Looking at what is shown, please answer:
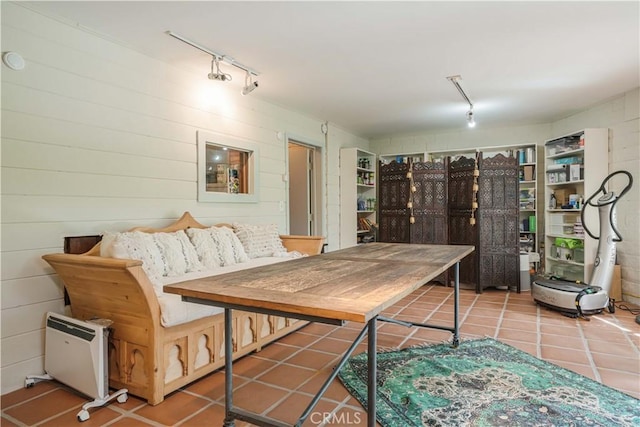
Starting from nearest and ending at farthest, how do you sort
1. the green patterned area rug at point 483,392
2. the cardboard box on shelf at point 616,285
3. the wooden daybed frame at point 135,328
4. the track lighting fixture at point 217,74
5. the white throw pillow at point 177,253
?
1. the green patterned area rug at point 483,392
2. the wooden daybed frame at point 135,328
3. the white throw pillow at point 177,253
4. the track lighting fixture at point 217,74
5. the cardboard box on shelf at point 616,285

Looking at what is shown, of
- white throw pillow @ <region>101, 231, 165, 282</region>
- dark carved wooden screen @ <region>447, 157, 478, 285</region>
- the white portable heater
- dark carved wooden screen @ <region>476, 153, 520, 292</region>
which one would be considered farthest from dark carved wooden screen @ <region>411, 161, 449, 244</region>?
the white portable heater

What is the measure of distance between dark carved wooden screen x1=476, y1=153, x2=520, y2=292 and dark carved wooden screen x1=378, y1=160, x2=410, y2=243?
44.0 inches

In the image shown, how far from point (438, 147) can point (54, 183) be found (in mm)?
5936

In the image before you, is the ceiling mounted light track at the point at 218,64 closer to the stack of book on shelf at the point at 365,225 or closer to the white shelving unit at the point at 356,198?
the white shelving unit at the point at 356,198

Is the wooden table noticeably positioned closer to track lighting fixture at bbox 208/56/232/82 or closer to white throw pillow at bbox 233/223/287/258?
white throw pillow at bbox 233/223/287/258

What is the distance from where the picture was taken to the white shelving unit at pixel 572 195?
15.7 ft

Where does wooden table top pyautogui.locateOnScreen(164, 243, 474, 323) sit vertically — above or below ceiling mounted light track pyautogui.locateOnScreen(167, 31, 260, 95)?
below

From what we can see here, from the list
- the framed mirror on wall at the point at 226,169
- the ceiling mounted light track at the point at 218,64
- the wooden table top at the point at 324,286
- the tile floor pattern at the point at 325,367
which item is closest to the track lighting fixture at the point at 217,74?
the ceiling mounted light track at the point at 218,64

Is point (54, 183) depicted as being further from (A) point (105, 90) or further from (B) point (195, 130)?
(B) point (195, 130)

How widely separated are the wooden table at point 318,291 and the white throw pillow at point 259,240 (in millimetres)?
1443

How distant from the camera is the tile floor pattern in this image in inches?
81.4

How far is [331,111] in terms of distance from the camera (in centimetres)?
526

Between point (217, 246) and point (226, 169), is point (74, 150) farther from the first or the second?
point (226, 169)

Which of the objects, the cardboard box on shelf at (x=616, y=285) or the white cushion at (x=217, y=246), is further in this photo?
the cardboard box on shelf at (x=616, y=285)
